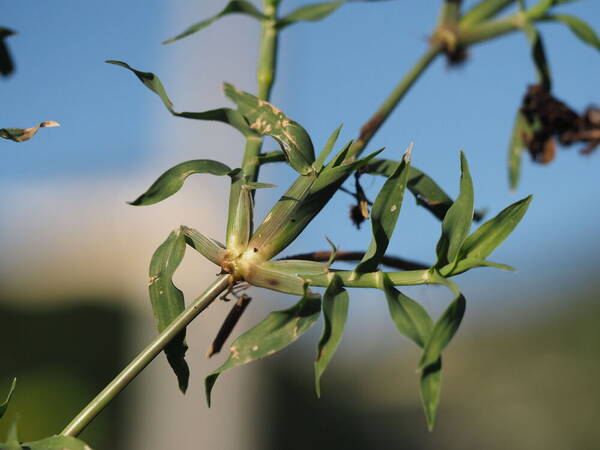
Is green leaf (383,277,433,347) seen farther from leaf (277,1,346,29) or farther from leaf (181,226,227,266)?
leaf (277,1,346,29)

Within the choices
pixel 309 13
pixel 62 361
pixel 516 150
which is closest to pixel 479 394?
pixel 62 361

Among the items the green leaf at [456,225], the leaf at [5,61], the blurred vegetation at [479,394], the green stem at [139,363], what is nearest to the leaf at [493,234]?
the green leaf at [456,225]

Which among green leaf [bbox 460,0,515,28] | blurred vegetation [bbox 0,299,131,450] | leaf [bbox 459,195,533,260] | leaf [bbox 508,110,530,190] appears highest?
green leaf [bbox 460,0,515,28]

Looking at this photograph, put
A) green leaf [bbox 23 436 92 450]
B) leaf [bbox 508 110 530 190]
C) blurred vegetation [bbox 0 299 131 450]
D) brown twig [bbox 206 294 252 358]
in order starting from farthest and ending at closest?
blurred vegetation [bbox 0 299 131 450] < leaf [bbox 508 110 530 190] < brown twig [bbox 206 294 252 358] < green leaf [bbox 23 436 92 450]

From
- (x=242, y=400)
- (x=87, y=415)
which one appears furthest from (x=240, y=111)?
(x=242, y=400)

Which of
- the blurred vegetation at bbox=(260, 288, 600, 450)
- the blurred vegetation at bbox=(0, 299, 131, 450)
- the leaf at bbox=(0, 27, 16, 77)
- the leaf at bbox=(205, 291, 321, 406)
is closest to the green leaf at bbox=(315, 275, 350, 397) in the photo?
the leaf at bbox=(205, 291, 321, 406)

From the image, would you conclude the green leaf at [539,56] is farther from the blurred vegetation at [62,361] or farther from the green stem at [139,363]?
the blurred vegetation at [62,361]
